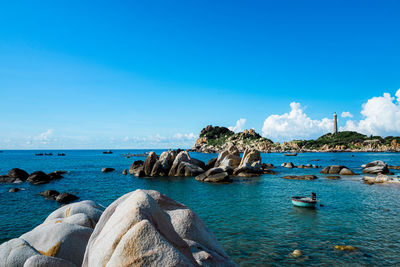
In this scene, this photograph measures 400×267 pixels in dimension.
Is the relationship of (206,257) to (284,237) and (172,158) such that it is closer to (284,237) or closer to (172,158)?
(284,237)

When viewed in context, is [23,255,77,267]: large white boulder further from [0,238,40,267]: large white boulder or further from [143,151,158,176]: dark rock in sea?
[143,151,158,176]: dark rock in sea

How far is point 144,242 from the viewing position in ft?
16.2

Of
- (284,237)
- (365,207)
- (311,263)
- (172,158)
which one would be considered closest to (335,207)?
(365,207)

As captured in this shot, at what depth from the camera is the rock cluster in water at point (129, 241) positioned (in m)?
4.89

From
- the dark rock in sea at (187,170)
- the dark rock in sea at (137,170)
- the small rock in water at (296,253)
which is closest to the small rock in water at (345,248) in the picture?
the small rock in water at (296,253)

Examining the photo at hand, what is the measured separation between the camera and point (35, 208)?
27.7 meters

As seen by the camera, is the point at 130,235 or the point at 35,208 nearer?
the point at 130,235

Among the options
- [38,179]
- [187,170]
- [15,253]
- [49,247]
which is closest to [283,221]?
[49,247]

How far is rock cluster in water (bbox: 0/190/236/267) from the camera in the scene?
4.89 metres

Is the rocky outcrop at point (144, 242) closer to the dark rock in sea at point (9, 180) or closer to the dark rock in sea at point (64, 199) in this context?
the dark rock in sea at point (64, 199)

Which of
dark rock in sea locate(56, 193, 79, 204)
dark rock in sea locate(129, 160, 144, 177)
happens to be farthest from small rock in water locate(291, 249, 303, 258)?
dark rock in sea locate(129, 160, 144, 177)

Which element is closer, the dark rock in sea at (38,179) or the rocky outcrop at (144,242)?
the rocky outcrop at (144,242)

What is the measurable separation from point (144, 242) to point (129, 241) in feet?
0.99

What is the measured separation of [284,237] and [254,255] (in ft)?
12.6
